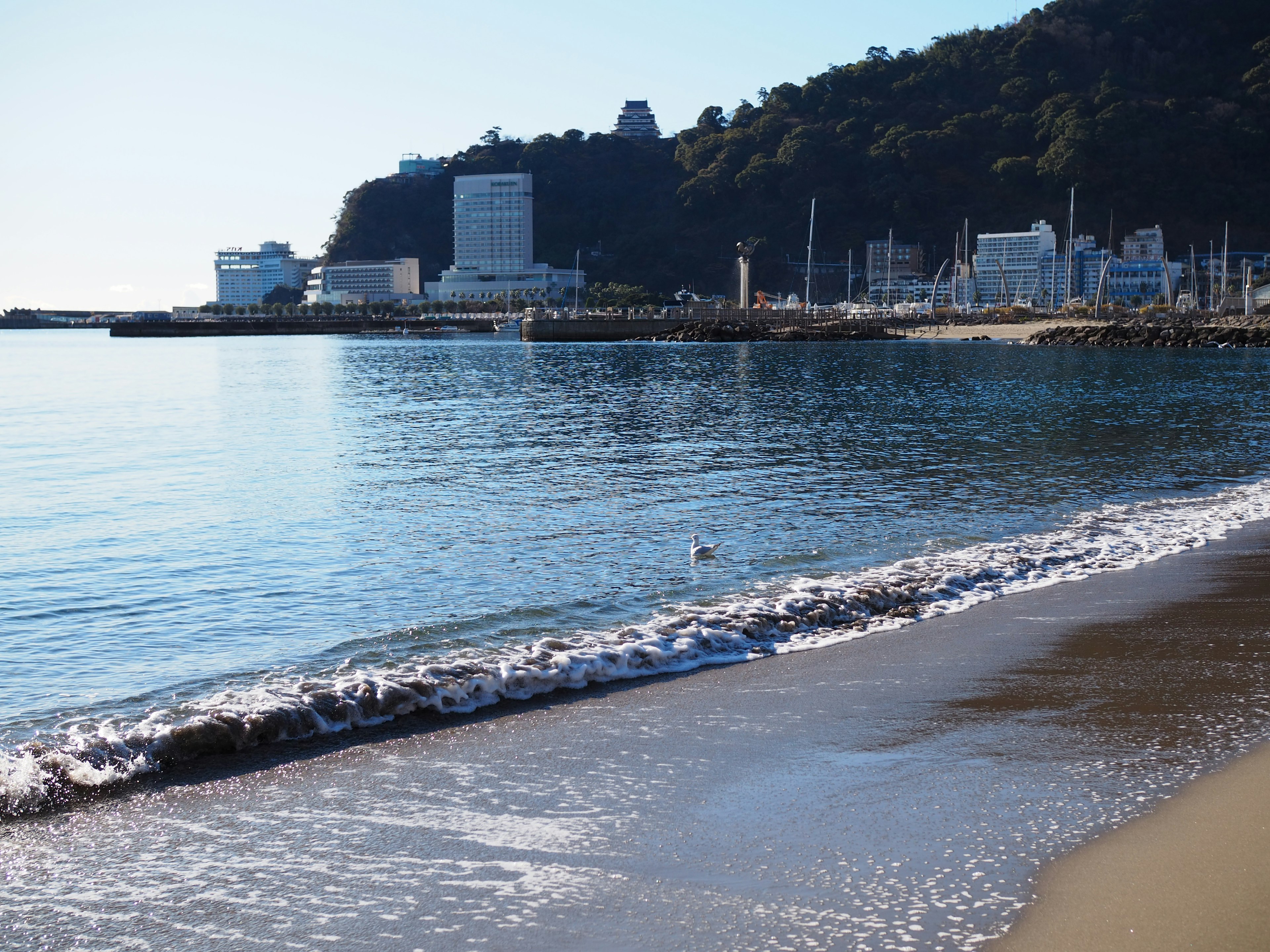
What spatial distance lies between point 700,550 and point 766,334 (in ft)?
249

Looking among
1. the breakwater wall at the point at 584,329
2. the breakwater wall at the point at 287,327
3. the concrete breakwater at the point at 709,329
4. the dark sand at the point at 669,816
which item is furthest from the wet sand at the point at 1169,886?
the breakwater wall at the point at 287,327

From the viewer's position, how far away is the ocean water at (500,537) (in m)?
6.82

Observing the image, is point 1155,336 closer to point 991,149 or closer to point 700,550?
point 700,550

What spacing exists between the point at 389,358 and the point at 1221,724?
65.0 metres

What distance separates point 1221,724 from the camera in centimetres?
581

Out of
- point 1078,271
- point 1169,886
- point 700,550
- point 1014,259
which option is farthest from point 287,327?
point 1169,886

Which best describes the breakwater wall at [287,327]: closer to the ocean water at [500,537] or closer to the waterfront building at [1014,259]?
the waterfront building at [1014,259]

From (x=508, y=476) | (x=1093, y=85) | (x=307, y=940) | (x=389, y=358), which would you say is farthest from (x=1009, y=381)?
(x=1093, y=85)

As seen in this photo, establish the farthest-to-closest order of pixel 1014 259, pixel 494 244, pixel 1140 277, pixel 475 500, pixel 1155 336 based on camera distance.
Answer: pixel 494 244 → pixel 1014 259 → pixel 1140 277 → pixel 1155 336 → pixel 475 500

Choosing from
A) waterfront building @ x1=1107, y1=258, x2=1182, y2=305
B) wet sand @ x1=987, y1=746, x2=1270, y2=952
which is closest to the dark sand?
wet sand @ x1=987, y1=746, x2=1270, y2=952

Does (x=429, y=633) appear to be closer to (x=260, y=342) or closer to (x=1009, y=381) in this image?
(x=1009, y=381)

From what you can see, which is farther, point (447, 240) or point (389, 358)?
point (447, 240)

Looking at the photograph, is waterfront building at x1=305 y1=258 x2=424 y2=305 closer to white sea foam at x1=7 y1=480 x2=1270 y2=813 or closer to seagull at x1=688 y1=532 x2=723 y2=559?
seagull at x1=688 y1=532 x2=723 y2=559

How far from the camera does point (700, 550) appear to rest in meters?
10.7
